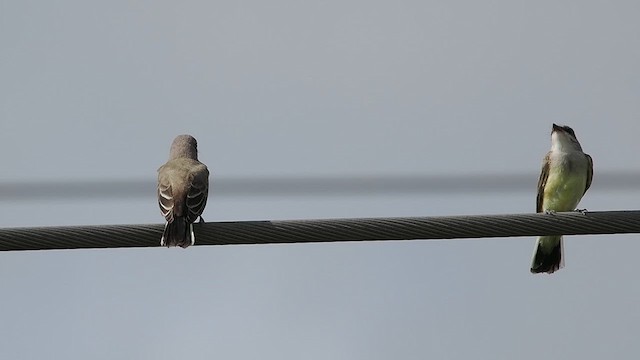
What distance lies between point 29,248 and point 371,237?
7.35 ft

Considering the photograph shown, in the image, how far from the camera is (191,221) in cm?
1072

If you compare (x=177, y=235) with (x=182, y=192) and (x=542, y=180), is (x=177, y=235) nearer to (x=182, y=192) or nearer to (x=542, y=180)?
(x=182, y=192)

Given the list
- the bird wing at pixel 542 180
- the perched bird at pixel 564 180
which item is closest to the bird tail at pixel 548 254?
the perched bird at pixel 564 180

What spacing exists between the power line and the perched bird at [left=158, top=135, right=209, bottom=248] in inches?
16.2

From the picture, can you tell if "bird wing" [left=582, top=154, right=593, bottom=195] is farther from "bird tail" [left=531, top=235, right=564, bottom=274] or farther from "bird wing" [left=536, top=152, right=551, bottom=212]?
"bird tail" [left=531, top=235, right=564, bottom=274]

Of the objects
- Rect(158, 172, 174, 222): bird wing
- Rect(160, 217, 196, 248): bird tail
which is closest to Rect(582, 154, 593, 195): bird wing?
Rect(158, 172, 174, 222): bird wing

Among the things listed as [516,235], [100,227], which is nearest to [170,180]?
[100,227]

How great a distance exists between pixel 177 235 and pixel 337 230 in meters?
1.47

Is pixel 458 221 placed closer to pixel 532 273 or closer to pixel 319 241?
pixel 319 241

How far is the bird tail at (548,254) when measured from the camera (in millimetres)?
13031

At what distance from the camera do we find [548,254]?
13.0 m

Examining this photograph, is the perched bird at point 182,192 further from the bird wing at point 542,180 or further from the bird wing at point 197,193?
the bird wing at point 542,180

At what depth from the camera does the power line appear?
9.11 metres

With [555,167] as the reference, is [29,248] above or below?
below
